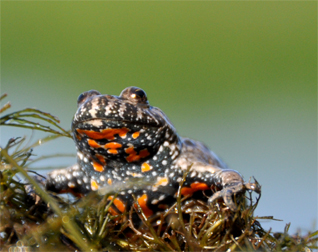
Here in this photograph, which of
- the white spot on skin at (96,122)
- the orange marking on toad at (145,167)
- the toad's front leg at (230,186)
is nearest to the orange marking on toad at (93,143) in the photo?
the white spot on skin at (96,122)

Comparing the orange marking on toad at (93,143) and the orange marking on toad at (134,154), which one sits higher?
the orange marking on toad at (93,143)

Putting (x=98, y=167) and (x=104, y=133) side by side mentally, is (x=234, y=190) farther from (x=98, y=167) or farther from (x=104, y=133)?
(x=98, y=167)

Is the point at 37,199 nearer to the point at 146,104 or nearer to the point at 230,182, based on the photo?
the point at 146,104

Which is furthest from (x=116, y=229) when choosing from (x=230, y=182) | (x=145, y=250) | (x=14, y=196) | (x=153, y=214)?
(x=230, y=182)

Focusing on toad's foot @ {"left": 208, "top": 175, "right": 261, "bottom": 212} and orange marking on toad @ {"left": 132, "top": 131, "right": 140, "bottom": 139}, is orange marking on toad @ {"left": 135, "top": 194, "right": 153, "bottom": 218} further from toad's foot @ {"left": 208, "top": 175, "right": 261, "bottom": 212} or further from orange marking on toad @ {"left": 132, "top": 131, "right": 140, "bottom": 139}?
toad's foot @ {"left": 208, "top": 175, "right": 261, "bottom": 212}

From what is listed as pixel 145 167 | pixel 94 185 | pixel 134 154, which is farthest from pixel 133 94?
pixel 94 185

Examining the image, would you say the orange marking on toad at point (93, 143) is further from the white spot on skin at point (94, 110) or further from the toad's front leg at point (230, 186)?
the toad's front leg at point (230, 186)

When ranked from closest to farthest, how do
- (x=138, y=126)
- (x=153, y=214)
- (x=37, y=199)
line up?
(x=37, y=199) < (x=138, y=126) < (x=153, y=214)

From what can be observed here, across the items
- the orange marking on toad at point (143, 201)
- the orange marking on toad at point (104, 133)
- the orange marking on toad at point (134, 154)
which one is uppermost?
the orange marking on toad at point (104, 133)

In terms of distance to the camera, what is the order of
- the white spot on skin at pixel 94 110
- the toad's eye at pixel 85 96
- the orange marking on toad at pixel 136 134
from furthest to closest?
the toad's eye at pixel 85 96, the orange marking on toad at pixel 136 134, the white spot on skin at pixel 94 110
